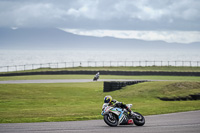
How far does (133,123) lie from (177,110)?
691 cm

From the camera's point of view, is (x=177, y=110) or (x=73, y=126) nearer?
(x=73, y=126)

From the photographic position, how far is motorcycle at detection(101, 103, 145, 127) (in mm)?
15734

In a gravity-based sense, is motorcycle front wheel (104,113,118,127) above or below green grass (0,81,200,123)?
above

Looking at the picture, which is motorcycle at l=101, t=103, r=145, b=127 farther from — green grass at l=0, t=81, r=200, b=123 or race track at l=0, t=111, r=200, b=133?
green grass at l=0, t=81, r=200, b=123

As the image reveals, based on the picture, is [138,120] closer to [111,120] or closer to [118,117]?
[118,117]

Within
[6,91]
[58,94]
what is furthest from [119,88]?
[6,91]

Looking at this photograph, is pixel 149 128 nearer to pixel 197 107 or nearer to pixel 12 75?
pixel 197 107

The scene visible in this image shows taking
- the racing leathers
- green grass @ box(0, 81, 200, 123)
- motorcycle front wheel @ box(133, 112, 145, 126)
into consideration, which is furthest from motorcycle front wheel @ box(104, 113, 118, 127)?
green grass @ box(0, 81, 200, 123)

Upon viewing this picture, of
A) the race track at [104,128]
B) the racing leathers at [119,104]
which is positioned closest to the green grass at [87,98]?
the race track at [104,128]

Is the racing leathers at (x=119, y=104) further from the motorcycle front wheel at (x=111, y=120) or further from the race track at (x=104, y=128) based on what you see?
the race track at (x=104, y=128)

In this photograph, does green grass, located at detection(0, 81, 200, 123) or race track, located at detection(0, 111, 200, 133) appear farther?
green grass, located at detection(0, 81, 200, 123)

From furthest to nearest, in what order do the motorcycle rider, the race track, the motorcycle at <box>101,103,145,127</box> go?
the motorcycle rider < the motorcycle at <box>101,103,145,127</box> < the race track

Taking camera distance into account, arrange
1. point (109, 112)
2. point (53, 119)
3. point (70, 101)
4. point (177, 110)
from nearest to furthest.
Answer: point (109, 112) → point (53, 119) → point (177, 110) → point (70, 101)

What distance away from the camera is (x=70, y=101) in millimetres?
30344
